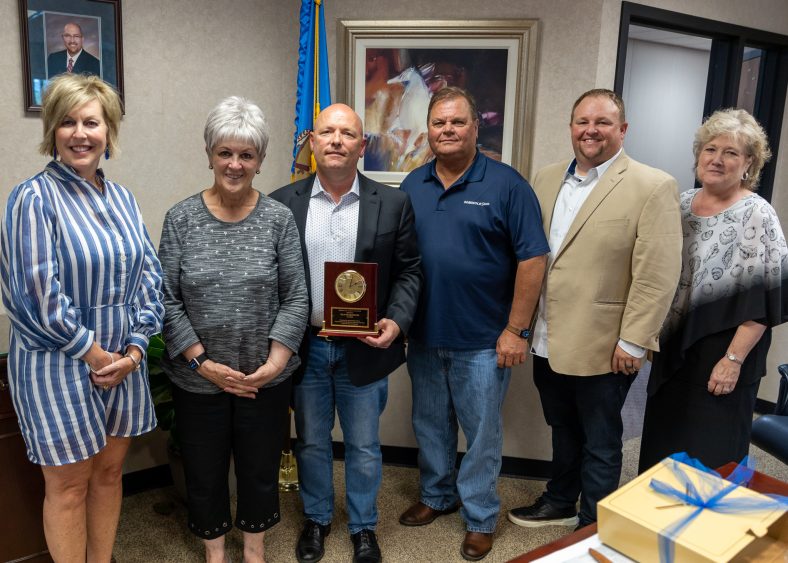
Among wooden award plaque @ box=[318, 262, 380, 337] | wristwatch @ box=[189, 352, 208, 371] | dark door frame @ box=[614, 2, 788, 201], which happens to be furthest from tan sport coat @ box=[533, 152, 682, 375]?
wristwatch @ box=[189, 352, 208, 371]

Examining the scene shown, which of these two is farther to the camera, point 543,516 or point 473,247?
point 543,516

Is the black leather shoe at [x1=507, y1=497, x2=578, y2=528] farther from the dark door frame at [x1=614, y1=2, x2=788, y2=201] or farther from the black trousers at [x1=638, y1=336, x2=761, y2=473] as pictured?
the dark door frame at [x1=614, y1=2, x2=788, y2=201]

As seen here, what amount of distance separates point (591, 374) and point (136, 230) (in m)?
1.49

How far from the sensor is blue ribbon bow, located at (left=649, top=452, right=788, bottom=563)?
927 millimetres

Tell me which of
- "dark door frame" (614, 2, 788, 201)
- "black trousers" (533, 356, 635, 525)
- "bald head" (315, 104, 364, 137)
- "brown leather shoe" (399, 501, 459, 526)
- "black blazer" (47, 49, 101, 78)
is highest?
"dark door frame" (614, 2, 788, 201)

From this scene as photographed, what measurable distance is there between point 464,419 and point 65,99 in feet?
5.25

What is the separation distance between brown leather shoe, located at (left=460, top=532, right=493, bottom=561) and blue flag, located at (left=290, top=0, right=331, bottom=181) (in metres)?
1.57

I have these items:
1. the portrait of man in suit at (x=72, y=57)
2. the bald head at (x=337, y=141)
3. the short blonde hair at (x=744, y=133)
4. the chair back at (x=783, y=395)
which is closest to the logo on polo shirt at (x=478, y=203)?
the bald head at (x=337, y=141)

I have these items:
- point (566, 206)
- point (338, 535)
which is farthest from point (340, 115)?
point (338, 535)

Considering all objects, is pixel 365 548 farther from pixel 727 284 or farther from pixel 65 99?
pixel 65 99

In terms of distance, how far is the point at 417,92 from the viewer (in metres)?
2.71

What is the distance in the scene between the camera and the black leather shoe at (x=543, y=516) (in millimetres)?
2436

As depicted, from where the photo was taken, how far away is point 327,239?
1.95 meters

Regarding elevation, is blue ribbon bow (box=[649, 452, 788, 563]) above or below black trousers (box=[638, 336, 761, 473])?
above
